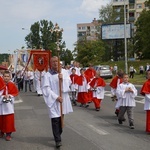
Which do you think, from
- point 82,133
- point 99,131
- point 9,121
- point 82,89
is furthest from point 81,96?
point 9,121

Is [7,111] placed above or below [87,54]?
below

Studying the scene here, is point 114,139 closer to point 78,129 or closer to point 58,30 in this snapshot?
point 78,129

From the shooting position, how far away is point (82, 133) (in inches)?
359

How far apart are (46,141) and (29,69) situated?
62.0ft

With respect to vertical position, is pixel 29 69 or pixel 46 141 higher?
pixel 29 69

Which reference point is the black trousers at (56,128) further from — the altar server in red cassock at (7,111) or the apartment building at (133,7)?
the apartment building at (133,7)

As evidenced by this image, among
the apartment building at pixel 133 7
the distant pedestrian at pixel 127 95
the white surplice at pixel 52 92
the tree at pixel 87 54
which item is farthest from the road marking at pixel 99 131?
the apartment building at pixel 133 7

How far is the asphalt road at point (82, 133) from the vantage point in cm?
774

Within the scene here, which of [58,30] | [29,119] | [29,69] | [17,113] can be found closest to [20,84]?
[29,69]

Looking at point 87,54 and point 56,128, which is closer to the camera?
point 56,128

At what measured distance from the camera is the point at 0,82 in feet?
28.6

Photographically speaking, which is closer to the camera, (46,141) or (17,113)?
(46,141)

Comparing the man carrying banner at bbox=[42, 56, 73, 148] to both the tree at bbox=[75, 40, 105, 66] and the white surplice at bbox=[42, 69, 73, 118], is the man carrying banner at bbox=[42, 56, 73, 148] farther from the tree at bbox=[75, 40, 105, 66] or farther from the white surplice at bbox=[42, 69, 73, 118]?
the tree at bbox=[75, 40, 105, 66]

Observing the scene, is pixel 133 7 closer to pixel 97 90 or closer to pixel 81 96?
pixel 81 96
